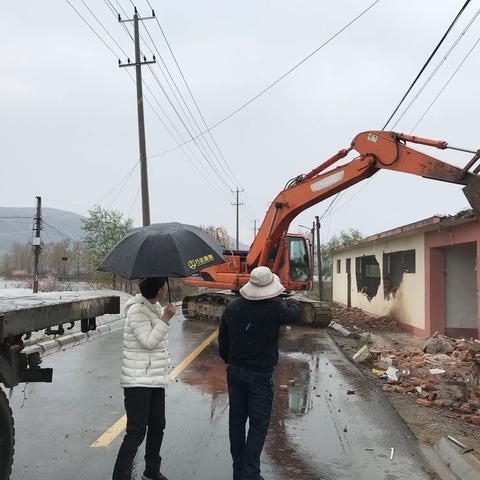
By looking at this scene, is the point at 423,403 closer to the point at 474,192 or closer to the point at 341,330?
the point at 474,192

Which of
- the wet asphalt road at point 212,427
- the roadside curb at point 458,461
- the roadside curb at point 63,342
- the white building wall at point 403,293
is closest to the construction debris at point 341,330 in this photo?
the white building wall at point 403,293

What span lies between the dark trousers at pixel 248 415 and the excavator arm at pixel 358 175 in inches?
163

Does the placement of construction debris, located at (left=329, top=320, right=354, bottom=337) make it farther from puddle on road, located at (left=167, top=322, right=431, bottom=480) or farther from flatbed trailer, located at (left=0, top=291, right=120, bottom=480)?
flatbed trailer, located at (left=0, top=291, right=120, bottom=480)

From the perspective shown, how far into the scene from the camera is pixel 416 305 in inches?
653

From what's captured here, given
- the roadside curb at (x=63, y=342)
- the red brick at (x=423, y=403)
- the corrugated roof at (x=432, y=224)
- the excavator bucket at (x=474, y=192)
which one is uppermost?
the corrugated roof at (x=432, y=224)

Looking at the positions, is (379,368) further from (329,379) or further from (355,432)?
(355,432)

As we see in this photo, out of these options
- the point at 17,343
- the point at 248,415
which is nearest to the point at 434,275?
the point at 248,415

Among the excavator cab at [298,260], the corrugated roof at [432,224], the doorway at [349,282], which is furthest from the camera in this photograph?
the doorway at [349,282]

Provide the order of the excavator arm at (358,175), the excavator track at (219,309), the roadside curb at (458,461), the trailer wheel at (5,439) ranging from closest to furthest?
the trailer wheel at (5,439) < the roadside curb at (458,461) < the excavator arm at (358,175) < the excavator track at (219,309)

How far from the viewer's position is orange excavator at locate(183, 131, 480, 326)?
29.4 ft

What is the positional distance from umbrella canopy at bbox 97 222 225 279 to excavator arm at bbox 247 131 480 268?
13.5 ft

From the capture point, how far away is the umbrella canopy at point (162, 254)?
404 centimetres

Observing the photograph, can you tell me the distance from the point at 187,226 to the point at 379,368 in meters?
6.79

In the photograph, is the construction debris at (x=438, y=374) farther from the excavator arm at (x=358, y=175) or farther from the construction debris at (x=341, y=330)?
the construction debris at (x=341, y=330)
